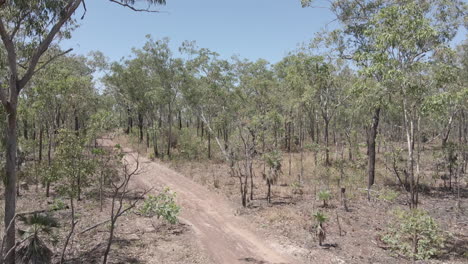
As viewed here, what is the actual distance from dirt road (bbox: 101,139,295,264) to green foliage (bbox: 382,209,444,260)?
12.9ft

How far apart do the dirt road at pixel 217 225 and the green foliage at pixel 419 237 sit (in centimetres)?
393

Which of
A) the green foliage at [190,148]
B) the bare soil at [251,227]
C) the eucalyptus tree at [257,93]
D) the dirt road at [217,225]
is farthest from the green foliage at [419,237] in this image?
the green foliage at [190,148]

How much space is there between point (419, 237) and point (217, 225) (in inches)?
301

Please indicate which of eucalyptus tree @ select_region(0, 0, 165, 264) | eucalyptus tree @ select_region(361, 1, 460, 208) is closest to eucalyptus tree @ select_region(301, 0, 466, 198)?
eucalyptus tree @ select_region(361, 1, 460, 208)

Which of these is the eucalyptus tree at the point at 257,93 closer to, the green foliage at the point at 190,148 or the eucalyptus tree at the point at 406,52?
the green foliage at the point at 190,148

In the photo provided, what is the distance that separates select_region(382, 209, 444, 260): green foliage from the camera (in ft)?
36.6

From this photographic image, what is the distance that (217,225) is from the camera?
48.8 ft

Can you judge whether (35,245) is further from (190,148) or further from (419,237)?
(190,148)

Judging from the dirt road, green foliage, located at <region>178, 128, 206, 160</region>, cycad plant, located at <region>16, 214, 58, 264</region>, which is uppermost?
green foliage, located at <region>178, 128, 206, 160</region>

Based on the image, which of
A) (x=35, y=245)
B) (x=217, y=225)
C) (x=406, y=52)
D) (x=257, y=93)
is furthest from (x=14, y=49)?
(x=257, y=93)

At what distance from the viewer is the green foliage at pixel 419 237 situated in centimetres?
1116

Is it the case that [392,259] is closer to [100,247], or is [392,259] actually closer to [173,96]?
[100,247]

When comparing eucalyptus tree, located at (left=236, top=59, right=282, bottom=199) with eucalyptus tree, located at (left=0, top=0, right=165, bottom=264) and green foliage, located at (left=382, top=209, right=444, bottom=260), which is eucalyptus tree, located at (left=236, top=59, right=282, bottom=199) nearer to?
green foliage, located at (left=382, top=209, right=444, bottom=260)

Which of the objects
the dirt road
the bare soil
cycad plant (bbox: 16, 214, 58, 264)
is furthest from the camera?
the dirt road
